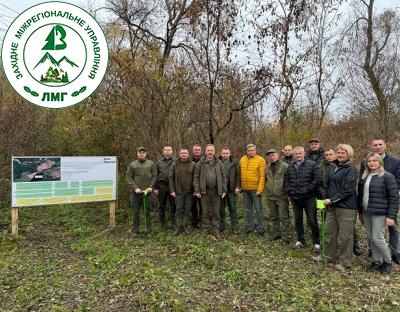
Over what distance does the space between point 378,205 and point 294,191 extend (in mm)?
1473

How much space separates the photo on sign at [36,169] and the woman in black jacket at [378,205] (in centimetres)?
580

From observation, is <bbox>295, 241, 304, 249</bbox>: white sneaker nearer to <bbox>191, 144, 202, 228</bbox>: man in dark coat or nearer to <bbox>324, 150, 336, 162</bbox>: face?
<bbox>324, 150, 336, 162</bbox>: face

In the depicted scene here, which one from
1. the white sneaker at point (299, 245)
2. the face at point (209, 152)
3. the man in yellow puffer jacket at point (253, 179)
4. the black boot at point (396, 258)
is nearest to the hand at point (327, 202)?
the white sneaker at point (299, 245)

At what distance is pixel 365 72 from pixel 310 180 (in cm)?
1472

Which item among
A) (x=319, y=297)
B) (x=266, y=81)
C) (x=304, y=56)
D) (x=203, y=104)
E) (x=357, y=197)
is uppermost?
(x=304, y=56)

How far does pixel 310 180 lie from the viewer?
6289 millimetres

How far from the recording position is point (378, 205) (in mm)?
5312

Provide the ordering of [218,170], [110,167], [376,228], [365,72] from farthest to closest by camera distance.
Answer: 1. [365,72]
2. [110,167]
3. [218,170]
4. [376,228]

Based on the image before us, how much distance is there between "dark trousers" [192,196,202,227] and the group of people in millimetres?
22

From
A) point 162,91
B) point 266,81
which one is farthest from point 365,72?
point 162,91

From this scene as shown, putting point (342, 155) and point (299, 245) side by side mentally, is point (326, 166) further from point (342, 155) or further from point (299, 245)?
point (299, 245)

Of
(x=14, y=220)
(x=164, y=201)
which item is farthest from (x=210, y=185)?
(x=14, y=220)

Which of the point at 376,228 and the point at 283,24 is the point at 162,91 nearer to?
the point at 283,24

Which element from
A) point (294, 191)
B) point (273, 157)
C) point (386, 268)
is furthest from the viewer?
point (273, 157)
